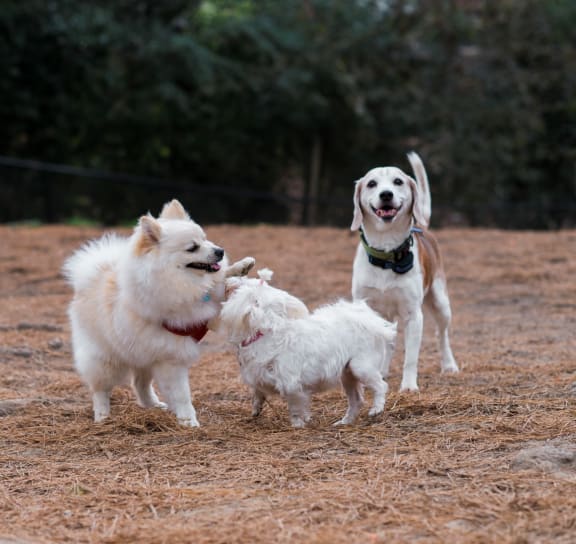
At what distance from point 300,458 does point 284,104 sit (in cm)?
1502

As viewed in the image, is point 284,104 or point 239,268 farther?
point 284,104

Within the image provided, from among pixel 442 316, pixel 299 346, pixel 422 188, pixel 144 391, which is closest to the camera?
pixel 299 346

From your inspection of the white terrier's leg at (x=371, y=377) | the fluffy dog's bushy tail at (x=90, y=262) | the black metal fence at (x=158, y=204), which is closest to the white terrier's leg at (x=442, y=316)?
the white terrier's leg at (x=371, y=377)

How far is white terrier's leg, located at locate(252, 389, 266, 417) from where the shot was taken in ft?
18.4

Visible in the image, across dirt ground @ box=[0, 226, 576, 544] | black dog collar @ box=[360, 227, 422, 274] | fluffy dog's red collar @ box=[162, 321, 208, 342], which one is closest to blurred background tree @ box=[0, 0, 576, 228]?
dirt ground @ box=[0, 226, 576, 544]

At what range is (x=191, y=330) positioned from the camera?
555 cm

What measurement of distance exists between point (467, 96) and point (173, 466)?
16225 millimetres

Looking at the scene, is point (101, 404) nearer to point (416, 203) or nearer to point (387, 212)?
point (387, 212)

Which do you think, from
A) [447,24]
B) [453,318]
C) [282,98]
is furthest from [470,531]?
[447,24]

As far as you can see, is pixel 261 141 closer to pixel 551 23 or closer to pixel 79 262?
pixel 551 23

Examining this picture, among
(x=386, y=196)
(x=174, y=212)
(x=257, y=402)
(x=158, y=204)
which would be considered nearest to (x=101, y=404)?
(x=257, y=402)

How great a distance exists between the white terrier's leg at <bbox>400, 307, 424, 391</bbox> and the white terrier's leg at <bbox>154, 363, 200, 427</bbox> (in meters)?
1.55

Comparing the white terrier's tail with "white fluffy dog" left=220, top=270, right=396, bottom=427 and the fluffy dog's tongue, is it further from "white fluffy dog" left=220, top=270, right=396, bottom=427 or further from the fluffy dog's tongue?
"white fluffy dog" left=220, top=270, right=396, bottom=427

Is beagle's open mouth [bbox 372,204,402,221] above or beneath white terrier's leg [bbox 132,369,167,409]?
above
